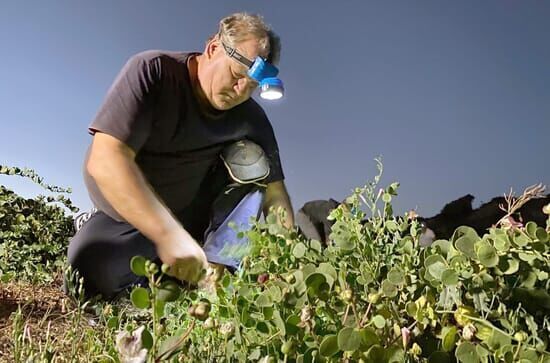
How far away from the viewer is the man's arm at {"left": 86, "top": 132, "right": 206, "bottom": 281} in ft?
6.56

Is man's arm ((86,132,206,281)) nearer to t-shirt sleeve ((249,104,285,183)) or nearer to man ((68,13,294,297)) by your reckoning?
man ((68,13,294,297))

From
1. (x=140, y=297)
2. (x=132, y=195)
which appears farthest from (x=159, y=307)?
(x=132, y=195)

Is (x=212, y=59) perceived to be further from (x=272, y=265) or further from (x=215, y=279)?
(x=215, y=279)

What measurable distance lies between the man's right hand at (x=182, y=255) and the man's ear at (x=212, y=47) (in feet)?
2.50

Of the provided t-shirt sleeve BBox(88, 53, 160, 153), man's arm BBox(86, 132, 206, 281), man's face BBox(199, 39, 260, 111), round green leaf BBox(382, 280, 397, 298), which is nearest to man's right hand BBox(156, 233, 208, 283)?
man's arm BBox(86, 132, 206, 281)

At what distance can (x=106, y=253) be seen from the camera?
8.38 feet

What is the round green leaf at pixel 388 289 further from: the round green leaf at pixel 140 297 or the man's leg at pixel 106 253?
the man's leg at pixel 106 253

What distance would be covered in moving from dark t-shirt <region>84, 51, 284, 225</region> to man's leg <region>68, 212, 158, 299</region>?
86 mm

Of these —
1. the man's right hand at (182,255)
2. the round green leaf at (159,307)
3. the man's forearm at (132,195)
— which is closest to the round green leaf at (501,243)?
the round green leaf at (159,307)

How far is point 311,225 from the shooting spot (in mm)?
2898

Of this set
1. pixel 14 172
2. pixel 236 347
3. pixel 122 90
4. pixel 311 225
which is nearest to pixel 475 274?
pixel 236 347

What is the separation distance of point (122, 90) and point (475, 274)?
173 centimetres

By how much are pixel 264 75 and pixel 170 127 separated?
1.56 feet

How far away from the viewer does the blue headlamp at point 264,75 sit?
7.04ft
